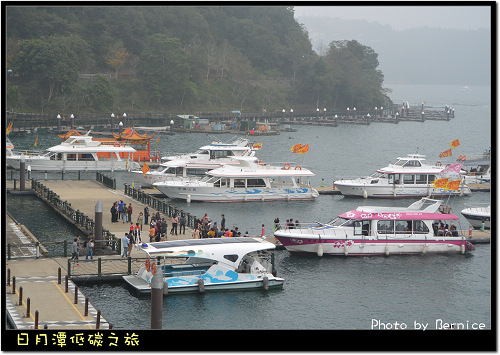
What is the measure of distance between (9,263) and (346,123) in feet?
515

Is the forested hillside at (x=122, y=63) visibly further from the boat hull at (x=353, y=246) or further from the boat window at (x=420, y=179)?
the boat hull at (x=353, y=246)

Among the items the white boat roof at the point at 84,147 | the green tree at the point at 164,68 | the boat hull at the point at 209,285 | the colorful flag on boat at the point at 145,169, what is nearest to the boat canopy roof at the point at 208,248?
the boat hull at the point at 209,285

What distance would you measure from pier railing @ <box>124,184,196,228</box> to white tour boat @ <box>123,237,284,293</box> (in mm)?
11315

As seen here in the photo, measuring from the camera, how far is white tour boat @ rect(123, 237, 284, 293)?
38.8m

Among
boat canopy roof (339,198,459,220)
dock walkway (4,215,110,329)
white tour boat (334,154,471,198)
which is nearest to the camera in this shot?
dock walkway (4,215,110,329)

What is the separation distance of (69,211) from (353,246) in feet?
64.7

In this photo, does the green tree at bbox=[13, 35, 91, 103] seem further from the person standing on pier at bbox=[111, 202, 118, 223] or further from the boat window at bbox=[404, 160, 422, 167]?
the person standing on pier at bbox=[111, 202, 118, 223]

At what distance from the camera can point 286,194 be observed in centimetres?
7044

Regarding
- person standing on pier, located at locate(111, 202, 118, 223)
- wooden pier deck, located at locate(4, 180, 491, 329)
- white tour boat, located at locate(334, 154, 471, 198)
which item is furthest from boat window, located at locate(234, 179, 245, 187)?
person standing on pier, located at locate(111, 202, 118, 223)

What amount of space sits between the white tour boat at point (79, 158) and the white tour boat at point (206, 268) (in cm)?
4685

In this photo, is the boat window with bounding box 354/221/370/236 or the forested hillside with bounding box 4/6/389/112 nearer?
the boat window with bounding box 354/221/370/236

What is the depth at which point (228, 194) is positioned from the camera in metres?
69.0

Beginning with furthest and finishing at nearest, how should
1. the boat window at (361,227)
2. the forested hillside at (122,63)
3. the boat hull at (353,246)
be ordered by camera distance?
the forested hillside at (122,63) < the boat window at (361,227) < the boat hull at (353,246)

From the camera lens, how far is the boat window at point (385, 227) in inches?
1921
